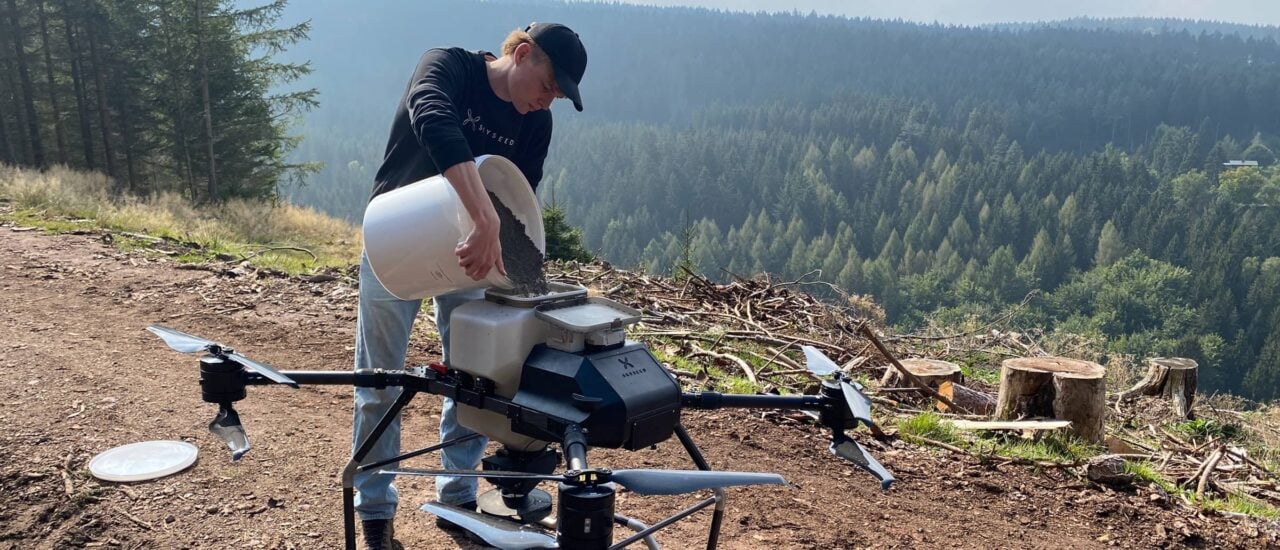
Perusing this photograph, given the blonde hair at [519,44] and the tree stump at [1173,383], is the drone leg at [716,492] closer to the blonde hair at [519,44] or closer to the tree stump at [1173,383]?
the blonde hair at [519,44]

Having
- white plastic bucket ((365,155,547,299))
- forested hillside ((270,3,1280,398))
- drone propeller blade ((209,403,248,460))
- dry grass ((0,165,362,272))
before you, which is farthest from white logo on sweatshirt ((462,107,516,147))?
forested hillside ((270,3,1280,398))

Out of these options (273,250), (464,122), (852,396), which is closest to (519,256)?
(464,122)

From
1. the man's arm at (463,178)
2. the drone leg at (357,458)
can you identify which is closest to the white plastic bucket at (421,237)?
the man's arm at (463,178)

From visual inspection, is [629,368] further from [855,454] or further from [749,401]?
[855,454]

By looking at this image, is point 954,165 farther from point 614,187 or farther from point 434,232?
point 434,232

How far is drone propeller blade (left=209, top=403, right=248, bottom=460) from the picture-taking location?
2.23 meters

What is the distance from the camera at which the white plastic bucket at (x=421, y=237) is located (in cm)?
241

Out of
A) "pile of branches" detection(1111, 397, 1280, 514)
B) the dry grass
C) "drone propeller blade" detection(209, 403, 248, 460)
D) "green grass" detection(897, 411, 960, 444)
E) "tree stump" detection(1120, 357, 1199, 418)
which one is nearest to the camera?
"drone propeller blade" detection(209, 403, 248, 460)

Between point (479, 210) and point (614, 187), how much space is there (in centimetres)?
13934

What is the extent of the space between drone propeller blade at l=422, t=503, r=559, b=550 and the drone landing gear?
0.60m

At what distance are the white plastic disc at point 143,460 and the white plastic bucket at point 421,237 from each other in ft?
7.39

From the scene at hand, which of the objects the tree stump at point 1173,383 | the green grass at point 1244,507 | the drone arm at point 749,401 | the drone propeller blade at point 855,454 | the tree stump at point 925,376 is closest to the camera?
the drone propeller blade at point 855,454

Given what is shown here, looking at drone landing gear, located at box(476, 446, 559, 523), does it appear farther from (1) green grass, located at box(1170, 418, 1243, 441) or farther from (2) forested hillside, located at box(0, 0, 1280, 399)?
(2) forested hillside, located at box(0, 0, 1280, 399)

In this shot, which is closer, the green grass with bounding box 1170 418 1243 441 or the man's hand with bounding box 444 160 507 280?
the man's hand with bounding box 444 160 507 280
